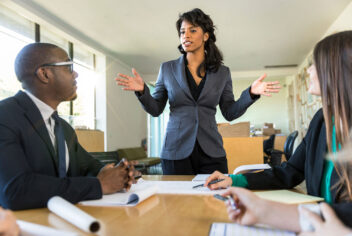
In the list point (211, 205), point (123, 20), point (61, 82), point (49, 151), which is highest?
point (123, 20)

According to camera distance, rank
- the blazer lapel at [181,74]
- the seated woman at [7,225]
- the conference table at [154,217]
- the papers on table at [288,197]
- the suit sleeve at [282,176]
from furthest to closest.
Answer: the blazer lapel at [181,74]
the suit sleeve at [282,176]
the papers on table at [288,197]
the conference table at [154,217]
the seated woman at [7,225]

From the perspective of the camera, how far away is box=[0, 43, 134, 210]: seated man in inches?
34.7

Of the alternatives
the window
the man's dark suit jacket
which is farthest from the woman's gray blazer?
the window

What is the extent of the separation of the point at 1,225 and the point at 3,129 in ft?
1.55

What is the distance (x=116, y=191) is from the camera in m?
1.07

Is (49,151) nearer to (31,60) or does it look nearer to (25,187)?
(25,187)

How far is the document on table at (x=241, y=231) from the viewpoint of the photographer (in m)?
0.62

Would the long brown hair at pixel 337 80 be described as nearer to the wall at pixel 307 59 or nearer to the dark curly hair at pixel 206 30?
the dark curly hair at pixel 206 30

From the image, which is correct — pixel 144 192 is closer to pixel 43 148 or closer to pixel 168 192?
pixel 168 192

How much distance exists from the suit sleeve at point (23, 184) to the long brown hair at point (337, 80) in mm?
769

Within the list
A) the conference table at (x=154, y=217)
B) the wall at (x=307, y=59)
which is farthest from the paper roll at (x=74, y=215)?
the wall at (x=307, y=59)

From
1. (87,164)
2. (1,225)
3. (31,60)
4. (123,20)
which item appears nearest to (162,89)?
(87,164)

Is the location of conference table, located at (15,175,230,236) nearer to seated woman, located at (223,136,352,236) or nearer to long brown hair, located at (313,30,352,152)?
seated woman, located at (223,136,352,236)

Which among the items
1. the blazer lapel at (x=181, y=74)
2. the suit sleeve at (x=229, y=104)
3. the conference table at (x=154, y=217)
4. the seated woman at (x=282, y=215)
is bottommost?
the conference table at (x=154, y=217)
